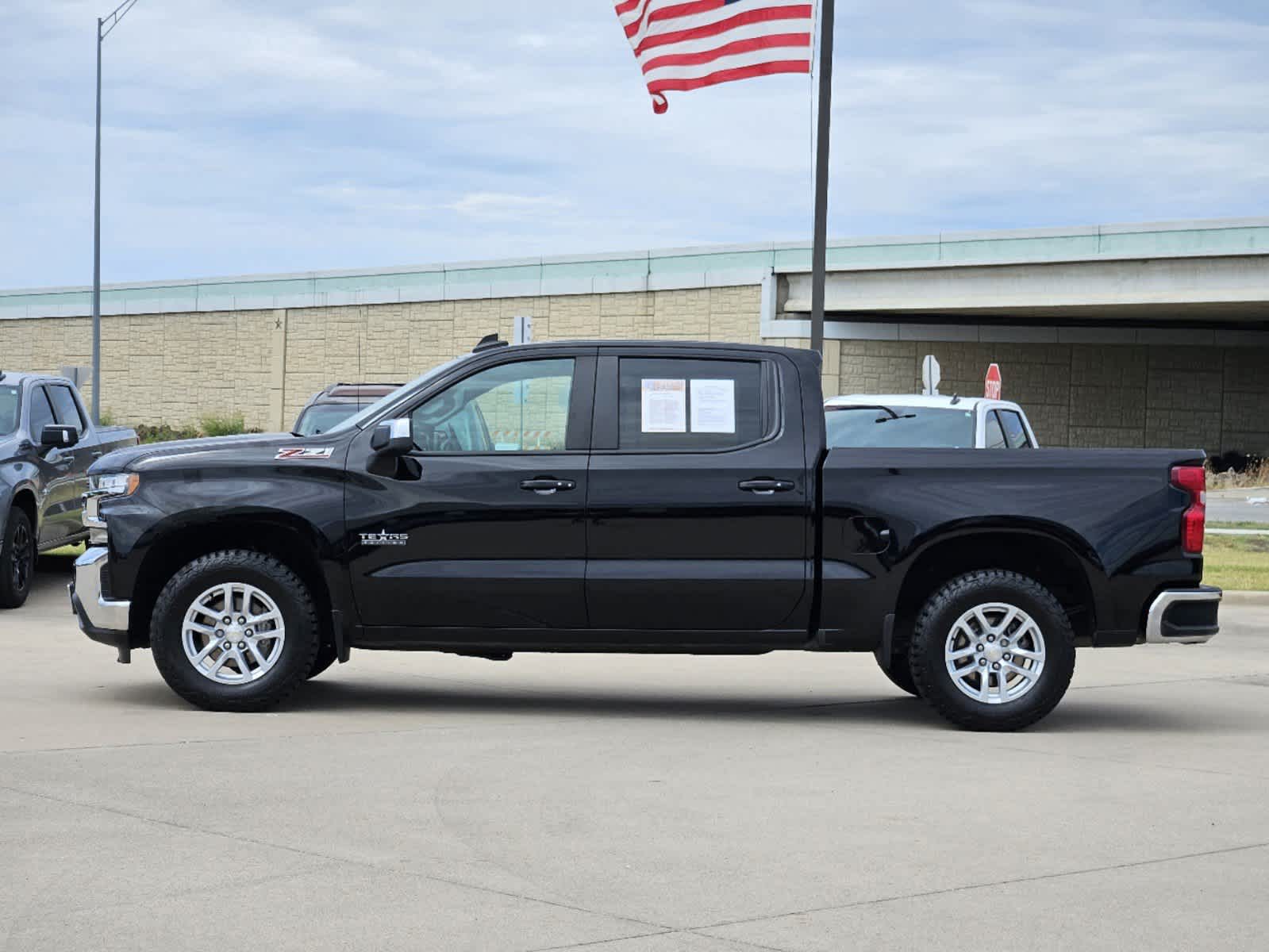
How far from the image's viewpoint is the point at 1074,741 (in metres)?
9.30

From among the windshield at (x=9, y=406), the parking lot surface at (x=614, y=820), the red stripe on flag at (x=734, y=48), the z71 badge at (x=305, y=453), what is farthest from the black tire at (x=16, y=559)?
the red stripe on flag at (x=734, y=48)

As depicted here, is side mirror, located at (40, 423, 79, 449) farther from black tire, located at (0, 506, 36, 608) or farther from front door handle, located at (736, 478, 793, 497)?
front door handle, located at (736, 478, 793, 497)

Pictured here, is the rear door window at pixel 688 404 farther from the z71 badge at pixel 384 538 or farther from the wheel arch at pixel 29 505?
the wheel arch at pixel 29 505

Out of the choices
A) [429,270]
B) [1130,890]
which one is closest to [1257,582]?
[1130,890]

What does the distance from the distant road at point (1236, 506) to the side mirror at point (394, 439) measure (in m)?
23.6

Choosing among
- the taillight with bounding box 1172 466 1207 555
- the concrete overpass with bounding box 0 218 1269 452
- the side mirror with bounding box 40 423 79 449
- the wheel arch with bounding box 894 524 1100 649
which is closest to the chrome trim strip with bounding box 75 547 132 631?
the wheel arch with bounding box 894 524 1100 649

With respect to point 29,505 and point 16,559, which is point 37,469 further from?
point 16,559

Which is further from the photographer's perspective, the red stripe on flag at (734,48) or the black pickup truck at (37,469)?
the red stripe on flag at (734,48)

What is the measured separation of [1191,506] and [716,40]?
1015 centimetres

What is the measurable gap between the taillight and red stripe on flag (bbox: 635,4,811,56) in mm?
9707

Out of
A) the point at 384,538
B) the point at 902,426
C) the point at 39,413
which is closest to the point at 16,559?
the point at 39,413

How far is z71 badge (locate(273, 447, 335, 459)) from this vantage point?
378 inches

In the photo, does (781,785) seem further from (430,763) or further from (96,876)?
(96,876)

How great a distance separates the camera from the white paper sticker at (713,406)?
963 centimetres
